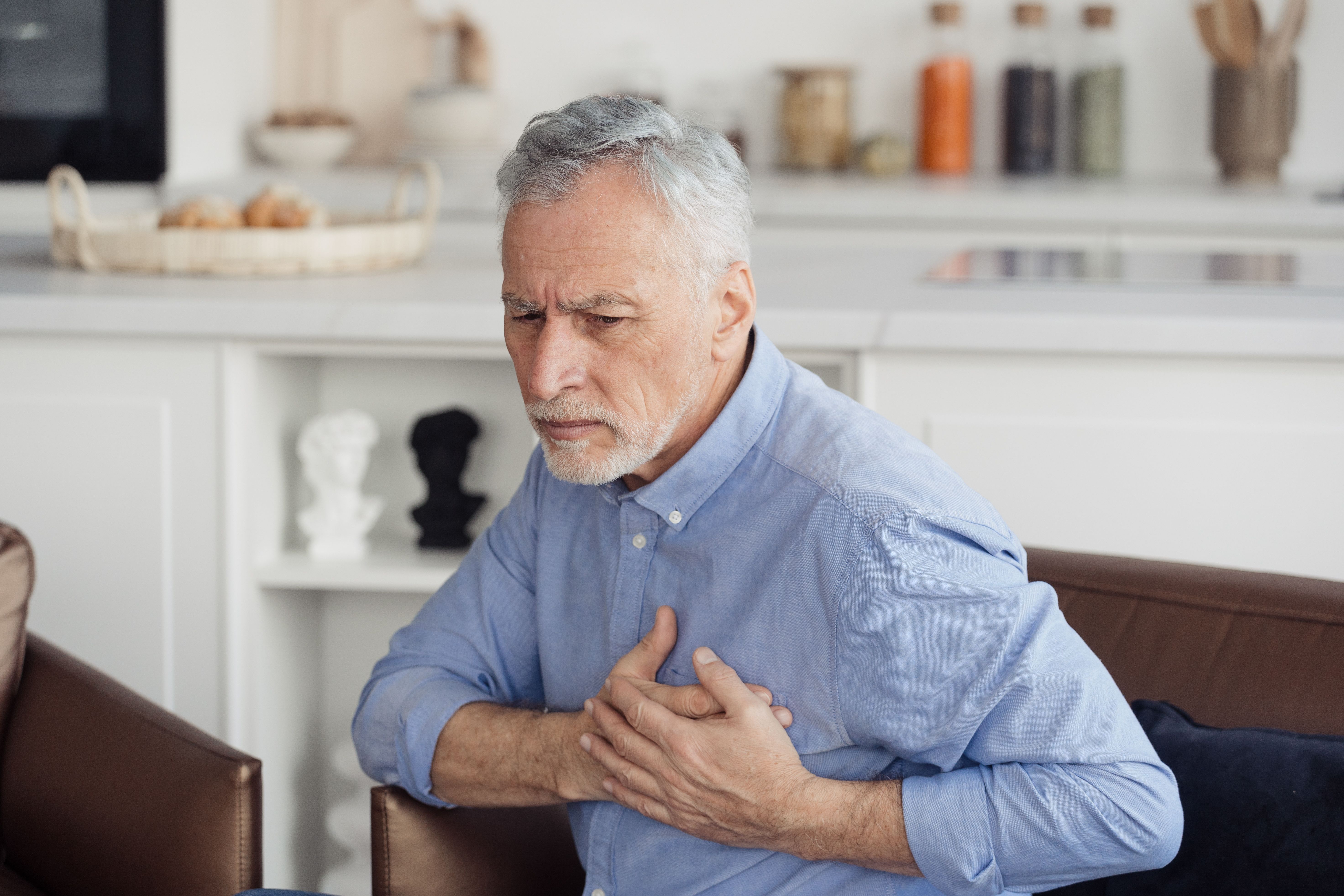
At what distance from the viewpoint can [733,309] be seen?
1.11m

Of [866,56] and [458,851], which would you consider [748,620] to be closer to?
[458,851]

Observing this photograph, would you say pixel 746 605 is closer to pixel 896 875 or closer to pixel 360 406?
pixel 896 875

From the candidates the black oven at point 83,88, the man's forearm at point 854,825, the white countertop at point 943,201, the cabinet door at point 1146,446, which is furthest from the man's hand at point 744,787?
the black oven at point 83,88

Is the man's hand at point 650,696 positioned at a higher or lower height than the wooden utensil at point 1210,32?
lower

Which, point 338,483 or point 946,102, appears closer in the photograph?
point 338,483

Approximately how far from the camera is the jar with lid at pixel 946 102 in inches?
141

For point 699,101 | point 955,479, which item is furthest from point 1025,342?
point 699,101

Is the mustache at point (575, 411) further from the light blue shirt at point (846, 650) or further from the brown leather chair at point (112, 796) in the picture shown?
the brown leather chair at point (112, 796)

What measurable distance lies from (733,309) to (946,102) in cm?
268

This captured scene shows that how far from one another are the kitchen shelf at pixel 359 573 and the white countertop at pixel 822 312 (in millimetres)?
303

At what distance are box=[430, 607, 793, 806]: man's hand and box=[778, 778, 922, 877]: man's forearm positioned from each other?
0.11 m

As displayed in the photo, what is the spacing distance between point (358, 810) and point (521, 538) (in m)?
0.81

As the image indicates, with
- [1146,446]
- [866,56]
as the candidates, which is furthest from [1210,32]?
[1146,446]

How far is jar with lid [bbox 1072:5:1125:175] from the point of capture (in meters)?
3.51
